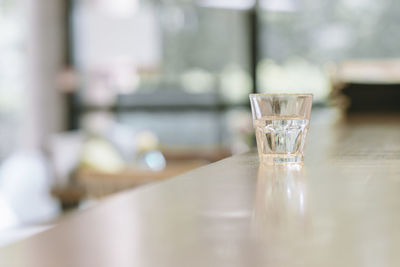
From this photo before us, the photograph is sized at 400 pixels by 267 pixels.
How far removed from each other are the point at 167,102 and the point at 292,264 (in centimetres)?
579

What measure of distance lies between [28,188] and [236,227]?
4.15m

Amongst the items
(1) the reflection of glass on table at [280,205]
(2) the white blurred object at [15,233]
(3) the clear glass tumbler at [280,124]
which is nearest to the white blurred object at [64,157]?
(2) the white blurred object at [15,233]

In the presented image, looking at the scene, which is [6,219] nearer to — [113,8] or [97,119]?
[113,8]

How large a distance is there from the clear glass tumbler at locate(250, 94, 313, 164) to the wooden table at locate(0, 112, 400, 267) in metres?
0.11

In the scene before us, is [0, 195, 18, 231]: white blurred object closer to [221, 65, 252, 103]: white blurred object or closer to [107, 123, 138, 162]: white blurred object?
[107, 123, 138, 162]: white blurred object

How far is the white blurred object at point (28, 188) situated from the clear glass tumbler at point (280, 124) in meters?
3.60

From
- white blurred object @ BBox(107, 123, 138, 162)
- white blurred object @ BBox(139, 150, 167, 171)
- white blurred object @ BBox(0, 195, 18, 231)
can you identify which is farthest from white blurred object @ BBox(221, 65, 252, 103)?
white blurred object @ BBox(0, 195, 18, 231)

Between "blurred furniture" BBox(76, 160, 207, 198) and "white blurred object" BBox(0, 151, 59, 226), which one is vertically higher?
"blurred furniture" BBox(76, 160, 207, 198)

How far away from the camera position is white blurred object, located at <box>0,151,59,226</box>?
13.2 feet

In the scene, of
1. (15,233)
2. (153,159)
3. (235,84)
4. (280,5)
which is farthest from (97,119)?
(15,233)

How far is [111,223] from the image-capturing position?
0.27 m

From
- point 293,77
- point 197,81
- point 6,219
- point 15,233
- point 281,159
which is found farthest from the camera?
point 197,81

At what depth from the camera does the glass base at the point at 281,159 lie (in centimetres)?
51

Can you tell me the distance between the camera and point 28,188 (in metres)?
4.20
